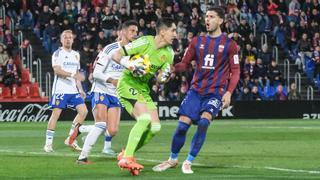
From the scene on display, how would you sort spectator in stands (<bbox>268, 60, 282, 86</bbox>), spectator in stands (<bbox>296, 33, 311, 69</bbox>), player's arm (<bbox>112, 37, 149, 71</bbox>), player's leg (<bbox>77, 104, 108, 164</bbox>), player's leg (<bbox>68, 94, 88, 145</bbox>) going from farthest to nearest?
spectator in stands (<bbox>296, 33, 311, 69</bbox>)
spectator in stands (<bbox>268, 60, 282, 86</bbox>)
player's leg (<bbox>68, 94, 88, 145</bbox>)
player's leg (<bbox>77, 104, 108, 164</bbox>)
player's arm (<bbox>112, 37, 149, 71</bbox>)

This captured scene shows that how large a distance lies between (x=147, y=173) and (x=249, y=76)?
76.0ft

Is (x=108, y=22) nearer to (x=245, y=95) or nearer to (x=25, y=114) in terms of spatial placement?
(x=25, y=114)

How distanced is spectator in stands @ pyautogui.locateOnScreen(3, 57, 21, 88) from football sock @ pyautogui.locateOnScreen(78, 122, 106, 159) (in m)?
19.3

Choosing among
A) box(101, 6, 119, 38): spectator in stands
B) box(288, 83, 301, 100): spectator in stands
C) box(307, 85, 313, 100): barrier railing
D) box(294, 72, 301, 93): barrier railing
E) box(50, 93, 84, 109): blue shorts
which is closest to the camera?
box(50, 93, 84, 109): blue shorts

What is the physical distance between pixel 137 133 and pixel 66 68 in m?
6.05

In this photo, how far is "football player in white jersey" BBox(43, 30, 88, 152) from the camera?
1795 centimetres

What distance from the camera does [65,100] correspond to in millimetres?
18172

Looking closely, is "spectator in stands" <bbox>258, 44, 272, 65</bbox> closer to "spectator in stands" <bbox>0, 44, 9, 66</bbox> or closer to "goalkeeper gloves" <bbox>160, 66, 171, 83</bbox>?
"spectator in stands" <bbox>0, 44, 9, 66</bbox>

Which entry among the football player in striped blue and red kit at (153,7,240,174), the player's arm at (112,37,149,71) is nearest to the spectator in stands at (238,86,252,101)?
the football player in striped blue and red kit at (153,7,240,174)

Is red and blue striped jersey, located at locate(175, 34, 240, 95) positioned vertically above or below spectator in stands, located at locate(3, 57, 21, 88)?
above

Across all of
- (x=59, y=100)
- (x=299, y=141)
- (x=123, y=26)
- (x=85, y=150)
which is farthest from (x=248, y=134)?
(x=85, y=150)

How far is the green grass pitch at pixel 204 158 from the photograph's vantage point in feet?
40.8

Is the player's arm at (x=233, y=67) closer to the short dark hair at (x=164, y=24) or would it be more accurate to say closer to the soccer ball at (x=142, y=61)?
the short dark hair at (x=164, y=24)

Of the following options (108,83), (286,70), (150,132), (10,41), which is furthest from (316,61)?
(150,132)
